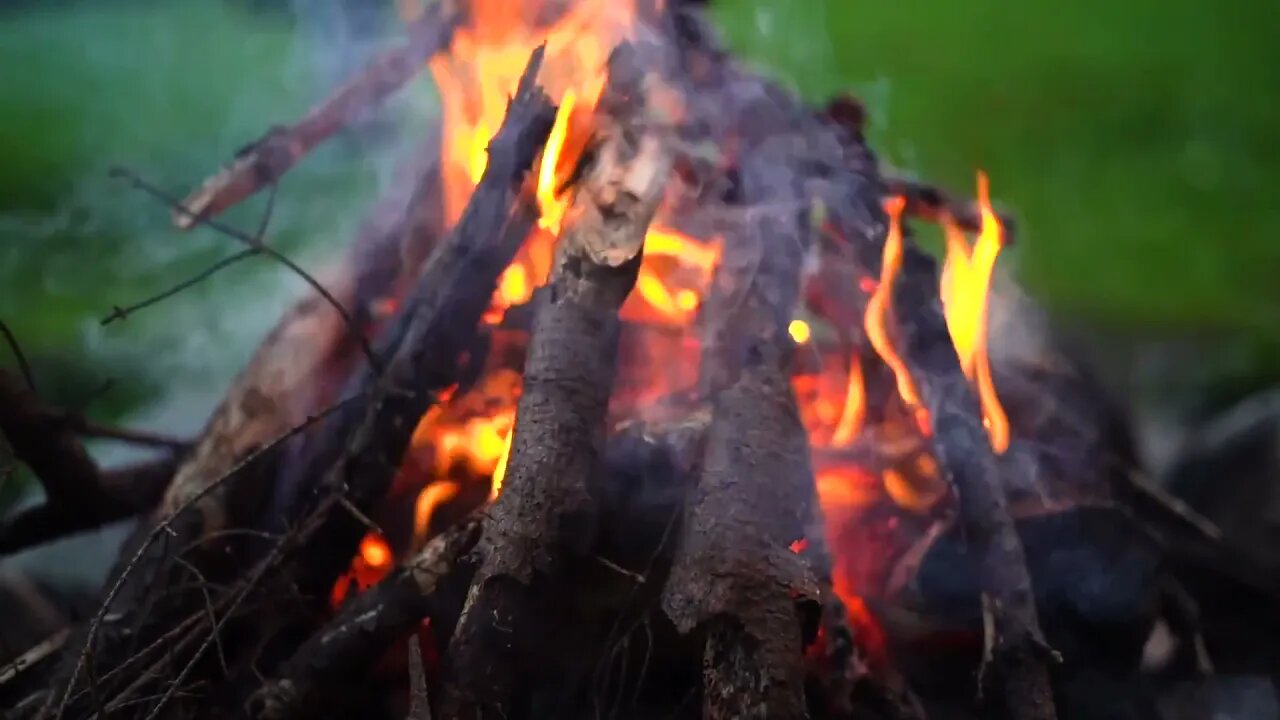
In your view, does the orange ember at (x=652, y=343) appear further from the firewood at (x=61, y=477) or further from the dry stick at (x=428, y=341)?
the firewood at (x=61, y=477)

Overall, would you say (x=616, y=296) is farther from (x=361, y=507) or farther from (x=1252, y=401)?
(x=1252, y=401)

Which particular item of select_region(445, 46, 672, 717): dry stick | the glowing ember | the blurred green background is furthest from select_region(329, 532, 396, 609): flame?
the blurred green background

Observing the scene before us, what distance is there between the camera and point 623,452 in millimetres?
1061

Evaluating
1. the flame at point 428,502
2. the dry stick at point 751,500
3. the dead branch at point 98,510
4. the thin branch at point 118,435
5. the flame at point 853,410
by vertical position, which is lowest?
the dead branch at point 98,510

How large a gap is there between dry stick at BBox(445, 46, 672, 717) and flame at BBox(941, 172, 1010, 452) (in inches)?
19.3

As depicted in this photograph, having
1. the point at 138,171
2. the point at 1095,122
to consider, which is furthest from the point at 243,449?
the point at 1095,122

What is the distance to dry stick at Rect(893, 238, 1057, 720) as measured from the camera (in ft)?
3.29

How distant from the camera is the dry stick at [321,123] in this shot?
1347 mm

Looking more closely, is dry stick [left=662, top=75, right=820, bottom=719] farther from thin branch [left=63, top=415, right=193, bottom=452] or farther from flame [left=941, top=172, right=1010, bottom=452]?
thin branch [left=63, top=415, right=193, bottom=452]

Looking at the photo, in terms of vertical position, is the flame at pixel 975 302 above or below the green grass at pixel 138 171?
above

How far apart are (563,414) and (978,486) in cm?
52

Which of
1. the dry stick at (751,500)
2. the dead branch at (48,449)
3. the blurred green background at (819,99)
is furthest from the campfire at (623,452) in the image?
the blurred green background at (819,99)

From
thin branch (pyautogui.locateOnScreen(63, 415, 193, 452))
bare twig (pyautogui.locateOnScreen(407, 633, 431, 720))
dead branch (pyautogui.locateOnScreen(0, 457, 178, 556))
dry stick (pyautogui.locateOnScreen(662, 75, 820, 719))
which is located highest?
dry stick (pyautogui.locateOnScreen(662, 75, 820, 719))

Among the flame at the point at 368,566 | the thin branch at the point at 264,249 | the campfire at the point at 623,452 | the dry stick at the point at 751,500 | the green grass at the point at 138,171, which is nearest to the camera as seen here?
the dry stick at the point at 751,500
